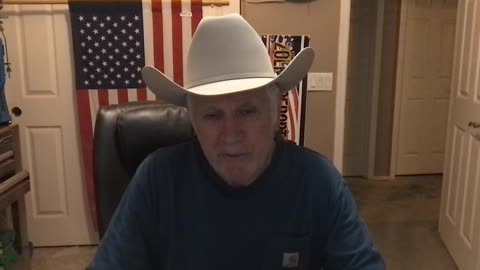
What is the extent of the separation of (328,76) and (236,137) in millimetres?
1819

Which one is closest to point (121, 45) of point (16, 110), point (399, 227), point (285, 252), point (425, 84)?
point (16, 110)

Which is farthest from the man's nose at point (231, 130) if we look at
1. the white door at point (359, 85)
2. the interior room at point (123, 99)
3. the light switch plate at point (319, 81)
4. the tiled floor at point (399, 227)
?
the white door at point (359, 85)

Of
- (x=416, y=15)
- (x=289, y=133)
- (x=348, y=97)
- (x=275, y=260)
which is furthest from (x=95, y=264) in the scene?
(x=416, y=15)

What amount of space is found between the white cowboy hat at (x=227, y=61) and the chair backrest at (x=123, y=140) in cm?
20

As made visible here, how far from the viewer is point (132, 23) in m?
2.65

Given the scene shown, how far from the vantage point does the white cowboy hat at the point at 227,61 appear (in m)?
1.01

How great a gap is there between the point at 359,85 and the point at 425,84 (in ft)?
2.05

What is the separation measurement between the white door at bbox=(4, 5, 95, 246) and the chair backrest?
66.5 inches

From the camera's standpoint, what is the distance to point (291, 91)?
262cm

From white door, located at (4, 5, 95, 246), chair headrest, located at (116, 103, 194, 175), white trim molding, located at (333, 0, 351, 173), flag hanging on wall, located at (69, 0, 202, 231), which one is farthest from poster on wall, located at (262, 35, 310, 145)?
chair headrest, located at (116, 103, 194, 175)

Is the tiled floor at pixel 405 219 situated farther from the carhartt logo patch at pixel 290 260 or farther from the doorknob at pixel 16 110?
the doorknob at pixel 16 110

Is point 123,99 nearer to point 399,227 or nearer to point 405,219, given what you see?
point 399,227

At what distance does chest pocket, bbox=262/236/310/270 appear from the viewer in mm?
1042

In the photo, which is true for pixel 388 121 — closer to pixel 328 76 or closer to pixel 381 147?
pixel 381 147
